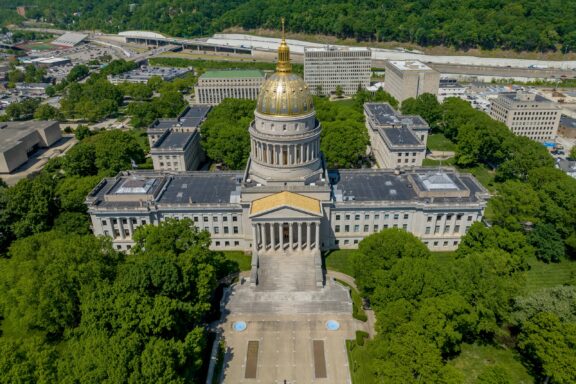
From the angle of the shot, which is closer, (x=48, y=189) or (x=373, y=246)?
(x=373, y=246)

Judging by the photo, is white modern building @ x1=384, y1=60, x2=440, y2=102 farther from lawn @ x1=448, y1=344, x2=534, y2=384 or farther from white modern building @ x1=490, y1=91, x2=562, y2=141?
lawn @ x1=448, y1=344, x2=534, y2=384

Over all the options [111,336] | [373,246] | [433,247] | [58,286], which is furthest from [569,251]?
[58,286]

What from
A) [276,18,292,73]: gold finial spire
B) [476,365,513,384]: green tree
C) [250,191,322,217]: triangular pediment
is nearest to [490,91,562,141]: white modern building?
[276,18,292,73]: gold finial spire

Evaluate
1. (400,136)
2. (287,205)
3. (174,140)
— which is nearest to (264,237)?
(287,205)

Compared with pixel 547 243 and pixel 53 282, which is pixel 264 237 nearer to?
pixel 53 282

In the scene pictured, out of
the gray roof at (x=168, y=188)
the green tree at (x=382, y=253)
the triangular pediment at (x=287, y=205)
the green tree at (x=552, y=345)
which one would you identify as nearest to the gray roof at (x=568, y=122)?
the green tree at (x=382, y=253)

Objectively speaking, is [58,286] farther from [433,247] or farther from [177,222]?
[433,247]

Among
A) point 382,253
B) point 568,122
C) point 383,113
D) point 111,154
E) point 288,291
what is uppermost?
point 383,113

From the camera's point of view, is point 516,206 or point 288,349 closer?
point 288,349
